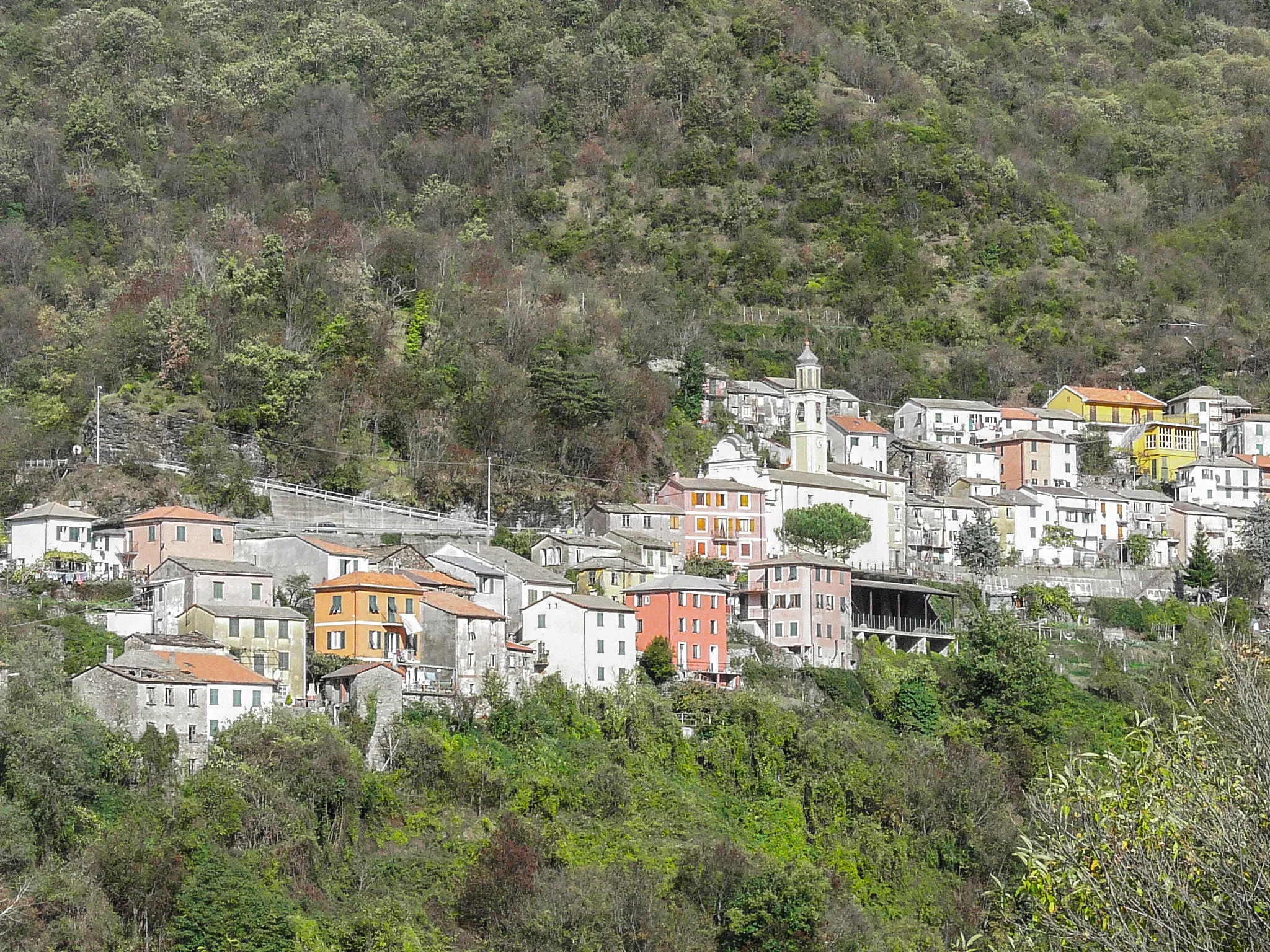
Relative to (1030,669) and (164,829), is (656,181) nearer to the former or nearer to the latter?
(1030,669)

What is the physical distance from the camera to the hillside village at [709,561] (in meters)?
55.0

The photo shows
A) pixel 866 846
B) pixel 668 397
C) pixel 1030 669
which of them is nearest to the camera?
pixel 866 846

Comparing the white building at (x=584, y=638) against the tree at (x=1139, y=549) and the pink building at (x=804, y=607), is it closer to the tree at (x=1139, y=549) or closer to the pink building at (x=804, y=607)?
the pink building at (x=804, y=607)

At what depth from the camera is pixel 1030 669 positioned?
66812mm

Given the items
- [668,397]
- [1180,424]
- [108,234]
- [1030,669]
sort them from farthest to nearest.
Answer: [108,234], [1180,424], [668,397], [1030,669]

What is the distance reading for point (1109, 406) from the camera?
97375 mm

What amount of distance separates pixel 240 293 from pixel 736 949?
4100 centimetres

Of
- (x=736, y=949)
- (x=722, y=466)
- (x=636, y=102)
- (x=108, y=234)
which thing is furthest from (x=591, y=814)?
(x=636, y=102)

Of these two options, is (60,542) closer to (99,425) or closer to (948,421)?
(99,425)

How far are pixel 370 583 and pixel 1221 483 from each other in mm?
48948

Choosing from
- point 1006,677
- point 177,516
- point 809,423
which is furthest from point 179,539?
point 809,423

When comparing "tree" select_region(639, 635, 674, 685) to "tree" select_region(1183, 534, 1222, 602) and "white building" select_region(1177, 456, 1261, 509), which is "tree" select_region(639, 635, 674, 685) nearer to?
"tree" select_region(1183, 534, 1222, 602)

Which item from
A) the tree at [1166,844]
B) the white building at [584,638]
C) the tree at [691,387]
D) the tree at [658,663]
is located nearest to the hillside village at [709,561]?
the white building at [584,638]

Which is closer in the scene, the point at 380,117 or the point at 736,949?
the point at 736,949
